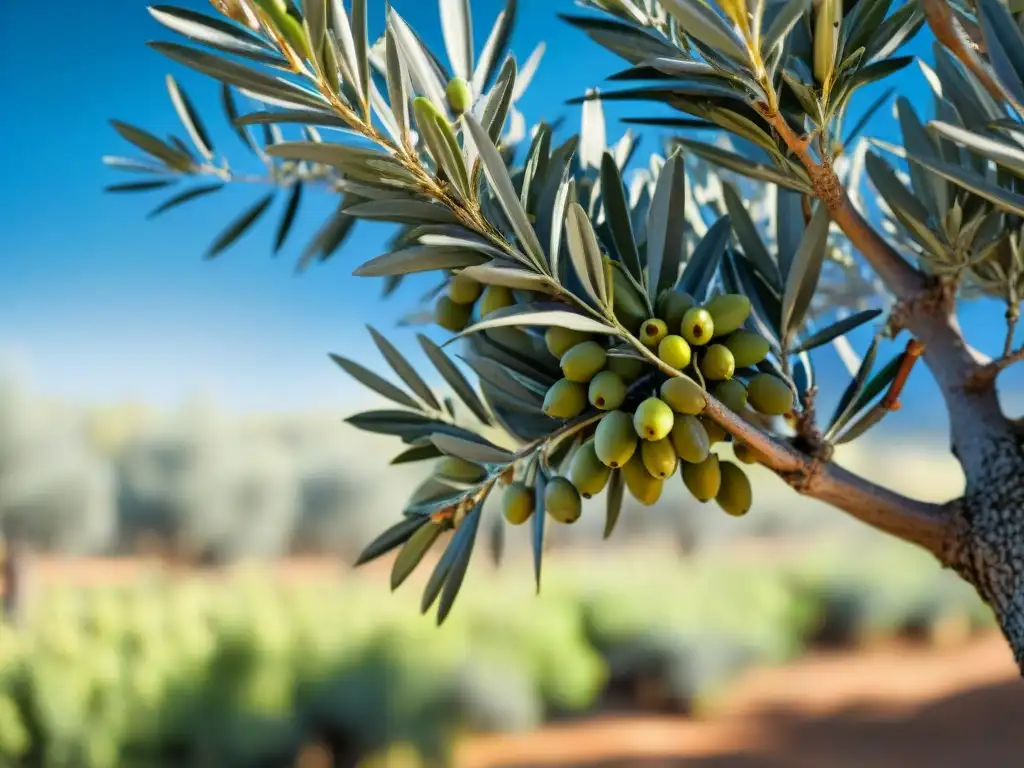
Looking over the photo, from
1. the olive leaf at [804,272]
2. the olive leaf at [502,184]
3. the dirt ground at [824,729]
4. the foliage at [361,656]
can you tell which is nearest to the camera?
the olive leaf at [502,184]

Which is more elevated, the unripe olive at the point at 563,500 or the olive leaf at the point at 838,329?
the olive leaf at the point at 838,329

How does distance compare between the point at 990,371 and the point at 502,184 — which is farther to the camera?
the point at 990,371

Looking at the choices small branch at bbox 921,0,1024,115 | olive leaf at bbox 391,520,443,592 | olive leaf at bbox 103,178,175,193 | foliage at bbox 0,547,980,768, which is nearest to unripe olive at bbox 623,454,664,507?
olive leaf at bbox 391,520,443,592

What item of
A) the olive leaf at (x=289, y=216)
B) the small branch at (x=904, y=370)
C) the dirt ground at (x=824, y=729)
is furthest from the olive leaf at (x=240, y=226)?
the dirt ground at (x=824, y=729)

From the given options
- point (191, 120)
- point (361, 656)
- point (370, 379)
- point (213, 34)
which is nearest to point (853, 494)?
point (370, 379)

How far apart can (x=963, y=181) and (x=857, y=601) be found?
23.7 feet

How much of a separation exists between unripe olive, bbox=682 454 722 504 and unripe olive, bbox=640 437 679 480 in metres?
0.02

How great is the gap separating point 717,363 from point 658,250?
7 centimetres

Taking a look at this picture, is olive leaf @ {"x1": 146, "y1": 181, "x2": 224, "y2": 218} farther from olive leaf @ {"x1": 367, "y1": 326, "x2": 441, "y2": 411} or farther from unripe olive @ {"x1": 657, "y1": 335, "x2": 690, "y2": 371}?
unripe olive @ {"x1": 657, "y1": 335, "x2": 690, "y2": 371}

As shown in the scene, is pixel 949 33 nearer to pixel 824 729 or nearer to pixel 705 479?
pixel 705 479

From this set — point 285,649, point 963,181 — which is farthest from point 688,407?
point 285,649

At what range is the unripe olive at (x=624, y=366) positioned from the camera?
0.39 meters

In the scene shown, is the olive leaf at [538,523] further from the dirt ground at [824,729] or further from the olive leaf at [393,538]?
the dirt ground at [824,729]

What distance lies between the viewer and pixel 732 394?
398 mm
